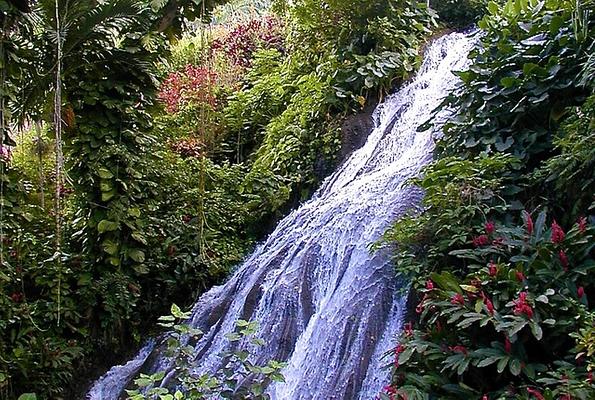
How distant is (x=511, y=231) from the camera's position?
9.81 feet

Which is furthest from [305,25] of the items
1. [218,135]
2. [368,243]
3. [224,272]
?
[368,243]

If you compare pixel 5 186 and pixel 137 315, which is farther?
pixel 137 315

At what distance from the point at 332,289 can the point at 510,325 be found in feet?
6.00

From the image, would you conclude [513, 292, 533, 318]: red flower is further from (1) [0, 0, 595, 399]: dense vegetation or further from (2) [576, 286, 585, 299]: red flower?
(2) [576, 286, 585, 299]: red flower

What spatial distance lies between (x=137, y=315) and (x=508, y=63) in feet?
12.8

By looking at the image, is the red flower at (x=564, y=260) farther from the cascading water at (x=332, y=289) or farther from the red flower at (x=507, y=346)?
the cascading water at (x=332, y=289)

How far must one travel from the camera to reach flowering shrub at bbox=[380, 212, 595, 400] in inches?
98.7

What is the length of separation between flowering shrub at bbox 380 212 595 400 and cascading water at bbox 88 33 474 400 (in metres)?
0.62

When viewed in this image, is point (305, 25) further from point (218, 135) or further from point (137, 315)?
point (137, 315)

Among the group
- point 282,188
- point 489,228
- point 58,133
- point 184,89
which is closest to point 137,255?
point 58,133

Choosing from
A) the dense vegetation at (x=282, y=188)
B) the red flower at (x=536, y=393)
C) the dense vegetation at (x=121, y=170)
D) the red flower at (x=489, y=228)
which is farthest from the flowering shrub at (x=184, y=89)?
the red flower at (x=536, y=393)

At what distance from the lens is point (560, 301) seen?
2615mm

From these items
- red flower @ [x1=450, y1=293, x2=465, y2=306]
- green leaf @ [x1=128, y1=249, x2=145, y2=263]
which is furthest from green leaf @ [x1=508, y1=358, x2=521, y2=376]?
green leaf @ [x1=128, y1=249, x2=145, y2=263]

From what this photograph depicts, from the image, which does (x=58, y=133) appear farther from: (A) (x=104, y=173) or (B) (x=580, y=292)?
(B) (x=580, y=292)
